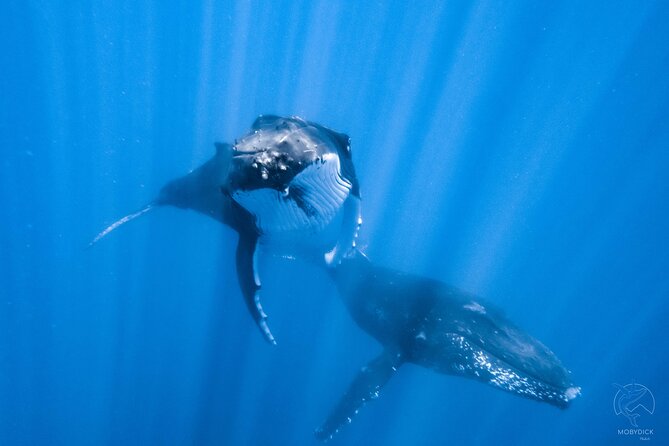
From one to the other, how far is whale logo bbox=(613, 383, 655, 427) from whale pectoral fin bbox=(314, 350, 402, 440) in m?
18.6

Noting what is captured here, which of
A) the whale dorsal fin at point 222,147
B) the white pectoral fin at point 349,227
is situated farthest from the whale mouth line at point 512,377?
the whale dorsal fin at point 222,147

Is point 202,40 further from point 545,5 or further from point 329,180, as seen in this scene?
point 329,180

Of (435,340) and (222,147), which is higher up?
(222,147)

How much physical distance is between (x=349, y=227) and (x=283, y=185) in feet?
11.5

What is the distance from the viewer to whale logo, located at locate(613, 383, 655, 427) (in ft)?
65.7

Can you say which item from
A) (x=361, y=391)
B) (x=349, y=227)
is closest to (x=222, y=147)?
(x=349, y=227)

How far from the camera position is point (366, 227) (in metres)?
24.7

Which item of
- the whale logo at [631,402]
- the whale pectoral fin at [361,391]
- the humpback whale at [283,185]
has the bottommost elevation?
the whale logo at [631,402]

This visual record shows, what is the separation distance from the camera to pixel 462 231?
2545 cm

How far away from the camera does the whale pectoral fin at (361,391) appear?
779cm

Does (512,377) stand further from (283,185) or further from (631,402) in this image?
(631,402)

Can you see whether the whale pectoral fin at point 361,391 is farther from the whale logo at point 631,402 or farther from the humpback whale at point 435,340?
the whale logo at point 631,402

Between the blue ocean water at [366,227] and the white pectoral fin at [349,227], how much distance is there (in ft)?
25.8

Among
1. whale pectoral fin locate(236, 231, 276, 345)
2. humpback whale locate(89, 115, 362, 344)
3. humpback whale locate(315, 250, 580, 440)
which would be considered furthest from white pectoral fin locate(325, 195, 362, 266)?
whale pectoral fin locate(236, 231, 276, 345)
